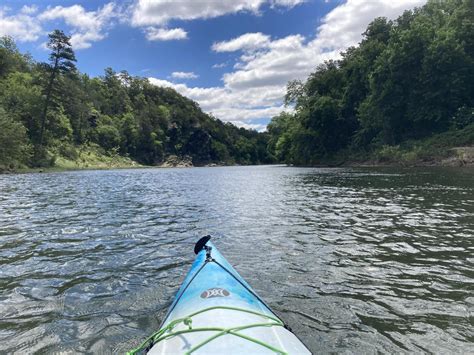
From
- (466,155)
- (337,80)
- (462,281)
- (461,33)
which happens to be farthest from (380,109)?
(462,281)

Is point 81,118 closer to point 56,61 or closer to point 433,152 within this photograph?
point 56,61

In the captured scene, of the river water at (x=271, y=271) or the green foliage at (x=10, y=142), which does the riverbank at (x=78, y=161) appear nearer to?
the green foliage at (x=10, y=142)

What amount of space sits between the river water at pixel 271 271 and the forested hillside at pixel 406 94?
4047cm

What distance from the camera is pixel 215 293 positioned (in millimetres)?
4910

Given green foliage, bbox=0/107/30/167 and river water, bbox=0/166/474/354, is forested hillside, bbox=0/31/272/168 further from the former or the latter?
river water, bbox=0/166/474/354

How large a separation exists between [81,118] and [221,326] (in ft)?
373

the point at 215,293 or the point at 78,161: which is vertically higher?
the point at 78,161

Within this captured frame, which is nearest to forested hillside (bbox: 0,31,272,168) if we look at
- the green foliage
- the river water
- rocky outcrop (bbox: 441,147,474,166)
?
the green foliage

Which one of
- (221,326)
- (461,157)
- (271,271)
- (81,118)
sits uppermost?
(81,118)

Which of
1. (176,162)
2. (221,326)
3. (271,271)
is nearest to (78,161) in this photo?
(176,162)

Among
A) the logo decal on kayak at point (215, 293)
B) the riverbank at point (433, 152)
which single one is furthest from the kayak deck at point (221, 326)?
the riverbank at point (433, 152)

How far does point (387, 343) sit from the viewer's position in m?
5.07

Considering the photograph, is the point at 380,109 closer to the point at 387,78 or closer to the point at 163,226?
the point at 387,78

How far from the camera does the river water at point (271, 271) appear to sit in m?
5.43
